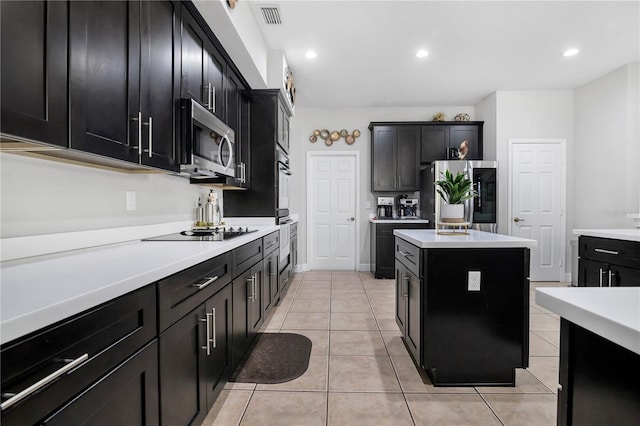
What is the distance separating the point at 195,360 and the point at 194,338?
10cm

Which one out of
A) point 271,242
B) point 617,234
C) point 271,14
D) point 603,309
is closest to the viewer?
point 603,309

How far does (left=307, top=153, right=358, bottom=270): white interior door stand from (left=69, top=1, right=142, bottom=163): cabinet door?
4.11 metres

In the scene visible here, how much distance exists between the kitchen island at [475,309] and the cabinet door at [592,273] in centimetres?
125

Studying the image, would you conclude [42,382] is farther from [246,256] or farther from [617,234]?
[617,234]

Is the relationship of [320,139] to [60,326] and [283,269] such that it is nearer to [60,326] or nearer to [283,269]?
[283,269]

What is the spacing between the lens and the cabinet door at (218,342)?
158cm

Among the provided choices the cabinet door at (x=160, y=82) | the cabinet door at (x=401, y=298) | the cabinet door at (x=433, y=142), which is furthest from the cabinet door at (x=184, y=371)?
the cabinet door at (x=433, y=142)

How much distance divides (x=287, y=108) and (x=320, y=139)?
148 centimetres

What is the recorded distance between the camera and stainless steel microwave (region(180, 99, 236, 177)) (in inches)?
78.1

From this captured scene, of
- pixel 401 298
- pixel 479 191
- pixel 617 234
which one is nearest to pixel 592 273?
pixel 617 234

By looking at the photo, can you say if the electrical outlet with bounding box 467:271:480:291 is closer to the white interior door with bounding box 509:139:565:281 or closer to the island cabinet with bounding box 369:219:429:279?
the island cabinet with bounding box 369:219:429:279

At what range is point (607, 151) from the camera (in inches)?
164

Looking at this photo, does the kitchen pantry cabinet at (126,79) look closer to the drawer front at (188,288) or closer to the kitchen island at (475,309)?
the drawer front at (188,288)

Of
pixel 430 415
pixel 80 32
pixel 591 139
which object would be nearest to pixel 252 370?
pixel 430 415
